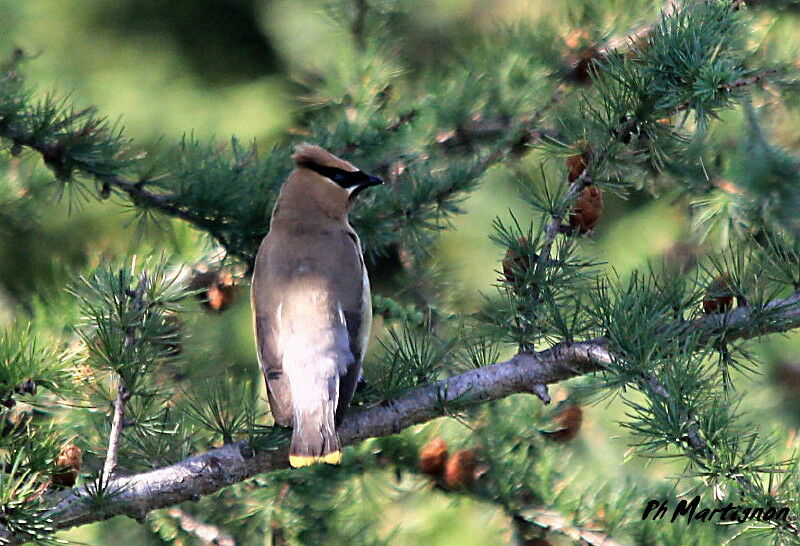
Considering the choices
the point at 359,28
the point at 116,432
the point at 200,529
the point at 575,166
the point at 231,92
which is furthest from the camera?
the point at 231,92

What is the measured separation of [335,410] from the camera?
2.49 metres

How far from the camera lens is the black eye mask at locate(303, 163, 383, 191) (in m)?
2.91

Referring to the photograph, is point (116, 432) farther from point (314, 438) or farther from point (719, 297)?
point (719, 297)

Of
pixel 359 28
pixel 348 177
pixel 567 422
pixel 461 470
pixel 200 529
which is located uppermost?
pixel 359 28

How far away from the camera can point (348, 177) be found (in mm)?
2977

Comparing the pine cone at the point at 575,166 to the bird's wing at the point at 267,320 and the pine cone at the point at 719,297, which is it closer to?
the pine cone at the point at 719,297

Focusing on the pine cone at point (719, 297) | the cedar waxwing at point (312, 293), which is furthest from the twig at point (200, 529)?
the pine cone at point (719, 297)

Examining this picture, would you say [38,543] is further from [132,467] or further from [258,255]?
[258,255]

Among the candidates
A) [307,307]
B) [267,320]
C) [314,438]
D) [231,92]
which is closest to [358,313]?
[307,307]

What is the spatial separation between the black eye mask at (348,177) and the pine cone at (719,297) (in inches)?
38.1

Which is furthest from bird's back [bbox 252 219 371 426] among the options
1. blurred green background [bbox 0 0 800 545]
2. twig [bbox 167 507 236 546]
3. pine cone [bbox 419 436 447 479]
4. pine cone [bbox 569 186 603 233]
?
blurred green background [bbox 0 0 800 545]

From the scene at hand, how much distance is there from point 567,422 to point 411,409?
0.71 meters

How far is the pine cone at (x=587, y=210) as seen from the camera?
240 cm

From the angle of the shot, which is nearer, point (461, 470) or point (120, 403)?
point (120, 403)
